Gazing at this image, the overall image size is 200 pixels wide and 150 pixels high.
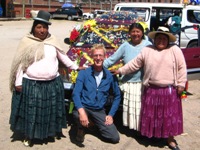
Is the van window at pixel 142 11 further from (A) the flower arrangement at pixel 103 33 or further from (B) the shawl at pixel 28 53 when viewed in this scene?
(B) the shawl at pixel 28 53

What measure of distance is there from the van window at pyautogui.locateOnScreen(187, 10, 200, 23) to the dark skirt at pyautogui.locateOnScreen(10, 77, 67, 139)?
8203mm

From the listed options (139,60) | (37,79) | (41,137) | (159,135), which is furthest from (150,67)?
(41,137)

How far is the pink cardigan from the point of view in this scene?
391cm

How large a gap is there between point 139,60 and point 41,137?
1.65m

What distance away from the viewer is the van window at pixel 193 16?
11.2m

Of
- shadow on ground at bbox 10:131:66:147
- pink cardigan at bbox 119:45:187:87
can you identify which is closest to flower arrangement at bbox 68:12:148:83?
shadow on ground at bbox 10:131:66:147

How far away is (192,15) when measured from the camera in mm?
11250

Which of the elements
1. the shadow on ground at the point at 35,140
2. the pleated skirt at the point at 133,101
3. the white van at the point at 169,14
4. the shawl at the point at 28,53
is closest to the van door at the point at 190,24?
the white van at the point at 169,14

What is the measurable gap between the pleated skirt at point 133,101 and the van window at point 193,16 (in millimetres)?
7700

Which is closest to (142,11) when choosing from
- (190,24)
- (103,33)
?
(190,24)

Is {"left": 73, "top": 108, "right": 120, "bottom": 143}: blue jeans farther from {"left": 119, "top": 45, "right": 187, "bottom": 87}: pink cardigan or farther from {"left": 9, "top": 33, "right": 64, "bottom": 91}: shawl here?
{"left": 9, "top": 33, "right": 64, "bottom": 91}: shawl

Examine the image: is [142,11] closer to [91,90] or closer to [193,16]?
[193,16]

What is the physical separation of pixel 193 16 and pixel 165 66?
8.04 metres

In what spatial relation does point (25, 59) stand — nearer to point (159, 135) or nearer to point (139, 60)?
point (139, 60)
